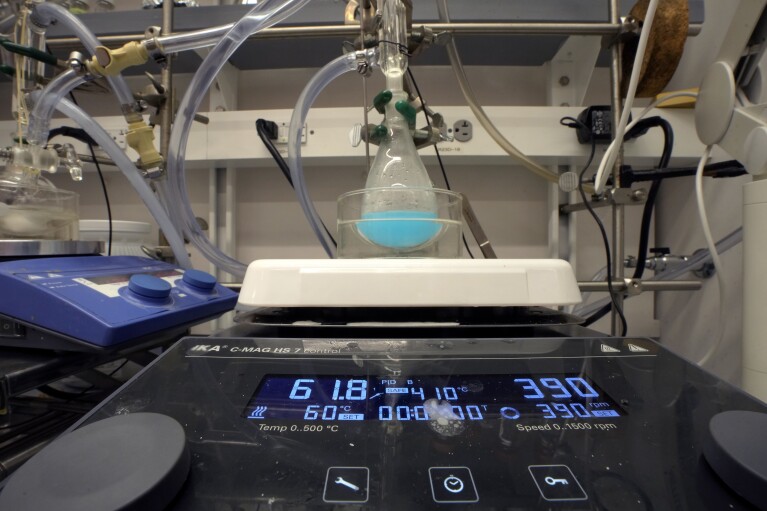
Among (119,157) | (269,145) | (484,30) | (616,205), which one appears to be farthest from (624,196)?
(119,157)

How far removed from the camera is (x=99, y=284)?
534 millimetres

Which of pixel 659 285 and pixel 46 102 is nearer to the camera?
pixel 46 102

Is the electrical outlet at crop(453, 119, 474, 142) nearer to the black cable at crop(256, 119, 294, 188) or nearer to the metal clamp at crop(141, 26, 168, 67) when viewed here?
the black cable at crop(256, 119, 294, 188)

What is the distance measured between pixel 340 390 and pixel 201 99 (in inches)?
28.3

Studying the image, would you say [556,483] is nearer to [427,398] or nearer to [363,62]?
[427,398]

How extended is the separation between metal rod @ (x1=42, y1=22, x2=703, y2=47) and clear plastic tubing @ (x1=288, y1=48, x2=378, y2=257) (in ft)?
0.59

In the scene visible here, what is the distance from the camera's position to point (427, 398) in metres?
0.33

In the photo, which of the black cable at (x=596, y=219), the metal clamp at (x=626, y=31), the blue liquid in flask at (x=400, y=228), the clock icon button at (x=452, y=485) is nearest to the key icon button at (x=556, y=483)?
the clock icon button at (x=452, y=485)

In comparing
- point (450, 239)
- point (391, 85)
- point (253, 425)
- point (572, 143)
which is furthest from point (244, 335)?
point (572, 143)

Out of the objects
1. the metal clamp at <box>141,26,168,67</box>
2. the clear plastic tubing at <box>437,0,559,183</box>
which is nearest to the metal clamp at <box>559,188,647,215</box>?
the clear plastic tubing at <box>437,0,559,183</box>

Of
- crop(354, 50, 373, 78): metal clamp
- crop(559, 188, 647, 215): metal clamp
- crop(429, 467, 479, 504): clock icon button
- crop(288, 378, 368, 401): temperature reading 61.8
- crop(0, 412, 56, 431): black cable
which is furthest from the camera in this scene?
crop(559, 188, 647, 215): metal clamp

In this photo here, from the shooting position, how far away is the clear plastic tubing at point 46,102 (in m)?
0.74

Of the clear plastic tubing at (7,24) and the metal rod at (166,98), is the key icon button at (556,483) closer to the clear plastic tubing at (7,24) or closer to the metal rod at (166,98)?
the metal rod at (166,98)

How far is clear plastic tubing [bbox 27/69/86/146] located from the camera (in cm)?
74
